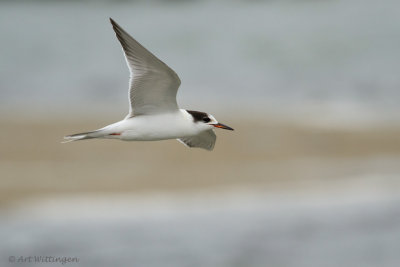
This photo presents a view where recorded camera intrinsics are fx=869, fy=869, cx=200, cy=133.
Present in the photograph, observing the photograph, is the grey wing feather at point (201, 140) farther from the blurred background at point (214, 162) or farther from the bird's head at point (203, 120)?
the blurred background at point (214, 162)

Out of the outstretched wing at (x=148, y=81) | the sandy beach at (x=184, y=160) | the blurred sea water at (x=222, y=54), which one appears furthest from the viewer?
the blurred sea water at (x=222, y=54)

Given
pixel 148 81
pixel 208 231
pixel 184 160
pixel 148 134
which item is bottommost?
pixel 208 231

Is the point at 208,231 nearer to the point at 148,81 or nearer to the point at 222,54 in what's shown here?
the point at 148,81

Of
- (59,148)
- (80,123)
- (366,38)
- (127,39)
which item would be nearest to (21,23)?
(366,38)

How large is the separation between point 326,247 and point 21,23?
2064 centimetres

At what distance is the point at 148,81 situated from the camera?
22.5 feet

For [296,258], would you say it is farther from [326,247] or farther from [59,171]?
[59,171]

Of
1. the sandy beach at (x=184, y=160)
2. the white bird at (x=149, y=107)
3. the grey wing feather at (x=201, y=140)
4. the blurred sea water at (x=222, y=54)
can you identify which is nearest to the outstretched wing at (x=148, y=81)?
the white bird at (x=149, y=107)

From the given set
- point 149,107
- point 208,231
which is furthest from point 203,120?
point 208,231

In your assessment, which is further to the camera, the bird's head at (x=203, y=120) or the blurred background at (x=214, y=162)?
the blurred background at (x=214, y=162)

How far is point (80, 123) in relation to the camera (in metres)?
18.3

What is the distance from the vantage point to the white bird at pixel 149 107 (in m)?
6.70

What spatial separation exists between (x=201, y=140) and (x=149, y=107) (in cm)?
109

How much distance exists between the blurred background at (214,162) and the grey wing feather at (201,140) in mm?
5292
